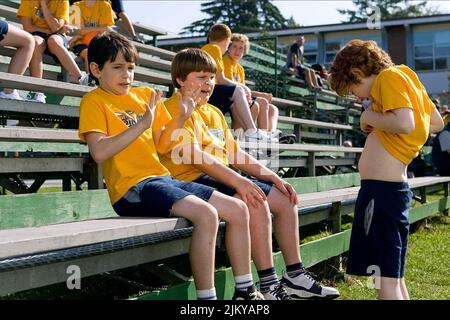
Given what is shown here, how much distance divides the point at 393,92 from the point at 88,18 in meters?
4.27

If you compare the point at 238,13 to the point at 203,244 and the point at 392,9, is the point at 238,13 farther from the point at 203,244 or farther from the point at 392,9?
the point at 203,244

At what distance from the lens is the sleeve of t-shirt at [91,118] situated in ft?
9.46

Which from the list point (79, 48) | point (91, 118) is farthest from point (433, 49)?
point (91, 118)

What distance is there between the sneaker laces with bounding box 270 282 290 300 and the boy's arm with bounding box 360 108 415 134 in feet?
2.97

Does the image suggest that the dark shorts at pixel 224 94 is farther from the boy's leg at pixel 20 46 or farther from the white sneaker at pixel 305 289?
the white sneaker at pixel 305 289

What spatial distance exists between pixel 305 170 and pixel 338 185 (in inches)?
51.0

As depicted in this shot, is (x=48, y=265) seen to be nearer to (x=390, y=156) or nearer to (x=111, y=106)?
(x=111, y=106)

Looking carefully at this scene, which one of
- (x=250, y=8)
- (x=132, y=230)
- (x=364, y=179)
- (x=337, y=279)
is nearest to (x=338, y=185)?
(x=337, y=279)

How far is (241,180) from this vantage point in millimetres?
3182

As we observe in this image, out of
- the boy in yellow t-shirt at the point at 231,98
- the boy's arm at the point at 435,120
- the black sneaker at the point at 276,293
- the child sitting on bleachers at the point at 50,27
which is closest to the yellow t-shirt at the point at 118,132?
the black sneaker at the point at 276,293

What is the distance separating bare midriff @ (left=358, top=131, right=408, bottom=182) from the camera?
288 centimetres

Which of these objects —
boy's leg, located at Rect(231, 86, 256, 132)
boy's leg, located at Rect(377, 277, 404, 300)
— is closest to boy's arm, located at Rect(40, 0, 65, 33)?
boy's leg, located at Rect(231, 86, 256, 132)

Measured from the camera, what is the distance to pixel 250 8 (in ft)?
157

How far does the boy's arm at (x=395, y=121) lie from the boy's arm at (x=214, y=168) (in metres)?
0.68
